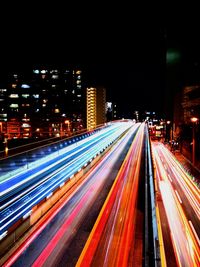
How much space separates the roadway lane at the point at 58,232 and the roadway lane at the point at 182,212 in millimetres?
4258

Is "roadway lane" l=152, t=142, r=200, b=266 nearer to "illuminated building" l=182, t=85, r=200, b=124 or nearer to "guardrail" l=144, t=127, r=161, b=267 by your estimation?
"guardrail" l=144, t=127, r=161, b=267

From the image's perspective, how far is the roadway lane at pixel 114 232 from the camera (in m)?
8.92

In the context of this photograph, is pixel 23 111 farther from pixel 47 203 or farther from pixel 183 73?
pixel 47 203

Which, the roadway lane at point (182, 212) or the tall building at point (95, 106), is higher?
the tall building at point (95, 106)

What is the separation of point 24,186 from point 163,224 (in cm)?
843

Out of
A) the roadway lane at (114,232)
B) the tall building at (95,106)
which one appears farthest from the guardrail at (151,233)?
the tall building at (95,106)

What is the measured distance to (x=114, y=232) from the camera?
1091 centimetres

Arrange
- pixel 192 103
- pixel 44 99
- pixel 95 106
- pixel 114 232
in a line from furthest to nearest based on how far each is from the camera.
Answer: pixel 95 106 < pixel 44 99 < pixel 192 103 < pixel 114 232

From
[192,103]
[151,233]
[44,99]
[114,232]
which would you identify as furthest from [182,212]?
[44,99]

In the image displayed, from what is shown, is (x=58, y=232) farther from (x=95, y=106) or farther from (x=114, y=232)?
(x=95, y=106)

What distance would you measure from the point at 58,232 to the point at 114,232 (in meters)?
2.37

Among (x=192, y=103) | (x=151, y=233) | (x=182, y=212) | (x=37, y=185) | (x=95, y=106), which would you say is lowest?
(x=182, y=212)

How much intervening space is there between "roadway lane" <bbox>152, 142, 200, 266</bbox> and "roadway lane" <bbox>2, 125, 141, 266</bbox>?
14.0ft

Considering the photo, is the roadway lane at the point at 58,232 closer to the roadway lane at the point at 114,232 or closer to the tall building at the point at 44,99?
the roadway lane at the point at 114,232
